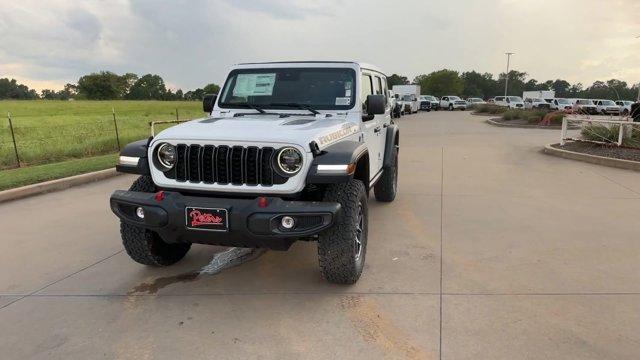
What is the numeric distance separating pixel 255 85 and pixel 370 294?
2.50m

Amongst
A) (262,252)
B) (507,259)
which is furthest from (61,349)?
(507,259)

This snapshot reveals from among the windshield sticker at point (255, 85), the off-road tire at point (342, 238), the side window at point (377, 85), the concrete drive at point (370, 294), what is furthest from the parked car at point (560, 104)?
the off-road tire at point (342, 238)

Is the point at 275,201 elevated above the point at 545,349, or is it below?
above

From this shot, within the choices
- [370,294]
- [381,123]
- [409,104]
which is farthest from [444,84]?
[370,294]

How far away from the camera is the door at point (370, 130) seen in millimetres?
5137

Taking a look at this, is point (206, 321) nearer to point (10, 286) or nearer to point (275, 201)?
point (275, 201)

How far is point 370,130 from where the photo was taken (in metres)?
5.37

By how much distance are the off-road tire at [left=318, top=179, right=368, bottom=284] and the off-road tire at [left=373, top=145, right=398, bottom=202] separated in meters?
2.85

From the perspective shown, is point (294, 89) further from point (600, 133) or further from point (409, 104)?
point (409, 104)

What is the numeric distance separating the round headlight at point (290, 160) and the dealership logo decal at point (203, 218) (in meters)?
0.59

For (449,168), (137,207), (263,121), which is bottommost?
(449,168)

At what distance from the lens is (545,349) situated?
3.17 m

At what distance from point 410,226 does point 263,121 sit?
8.42 ft

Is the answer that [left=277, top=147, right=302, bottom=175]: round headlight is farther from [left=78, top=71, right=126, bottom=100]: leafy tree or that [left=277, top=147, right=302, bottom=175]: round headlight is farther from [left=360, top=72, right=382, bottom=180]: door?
[left=78, top=71, right=126, bottom=100]: leafy tree
